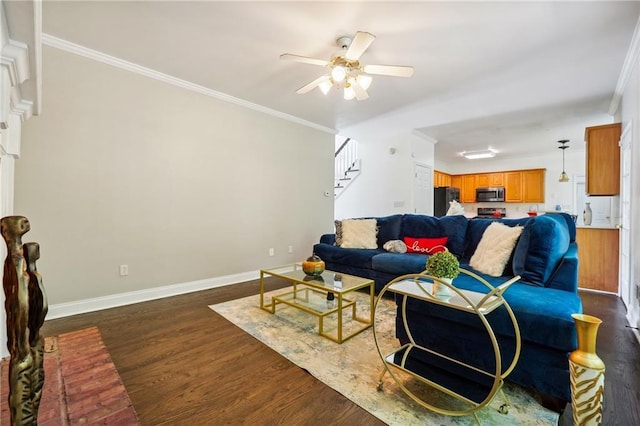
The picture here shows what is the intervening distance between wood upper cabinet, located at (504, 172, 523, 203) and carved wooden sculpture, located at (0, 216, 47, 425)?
9.26 meters

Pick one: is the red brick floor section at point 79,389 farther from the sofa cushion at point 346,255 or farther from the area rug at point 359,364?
the sofa cushion at point 346,255

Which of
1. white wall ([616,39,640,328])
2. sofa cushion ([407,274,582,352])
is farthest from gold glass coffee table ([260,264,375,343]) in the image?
white wall ([616,39,640,328])

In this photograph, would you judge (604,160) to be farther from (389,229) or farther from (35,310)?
(35,310)

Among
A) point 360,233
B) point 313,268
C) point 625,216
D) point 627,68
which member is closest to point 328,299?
point 313,268

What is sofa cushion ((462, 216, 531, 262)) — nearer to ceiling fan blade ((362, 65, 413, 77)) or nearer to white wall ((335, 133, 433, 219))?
ceiling fan blade ((362, 65, 413, 77))

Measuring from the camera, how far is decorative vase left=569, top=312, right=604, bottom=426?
46.2 inches

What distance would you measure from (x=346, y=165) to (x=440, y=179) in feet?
9.65

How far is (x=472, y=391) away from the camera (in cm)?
161

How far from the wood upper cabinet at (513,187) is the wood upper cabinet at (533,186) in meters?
0.09

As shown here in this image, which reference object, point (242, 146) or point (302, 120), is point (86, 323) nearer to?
point (242, 146)

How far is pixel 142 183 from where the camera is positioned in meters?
3.29

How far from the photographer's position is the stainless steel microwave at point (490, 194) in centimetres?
786

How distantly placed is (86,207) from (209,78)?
77.7 inches

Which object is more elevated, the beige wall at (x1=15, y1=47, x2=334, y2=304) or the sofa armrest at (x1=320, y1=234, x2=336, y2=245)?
the beige wall at (x1=15, y1=47, x2=334, y2=304)
